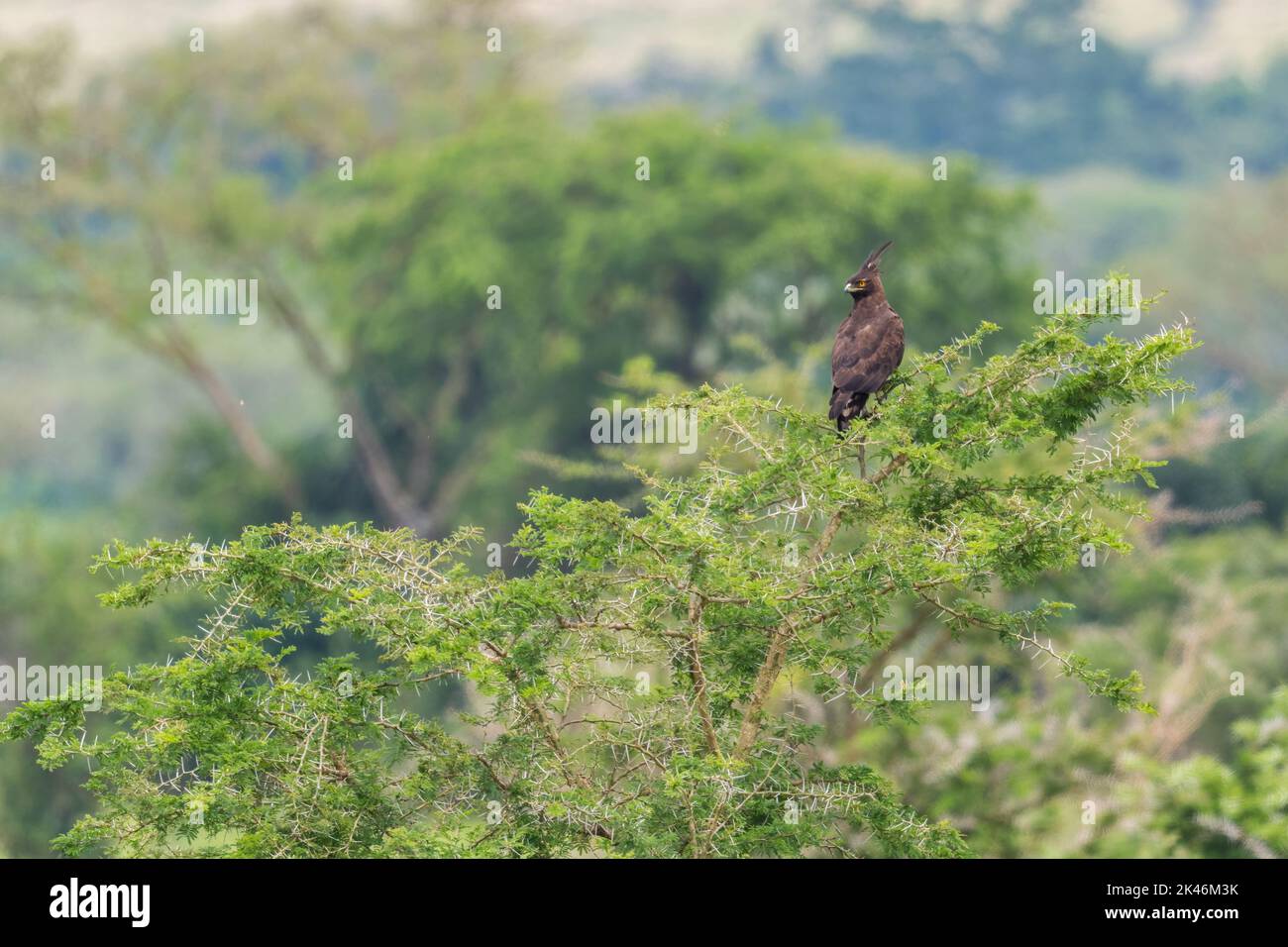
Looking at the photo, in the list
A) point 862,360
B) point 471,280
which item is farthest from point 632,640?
point 471,280

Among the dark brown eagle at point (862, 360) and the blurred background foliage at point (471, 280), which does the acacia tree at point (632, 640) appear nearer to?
the dark brown eagle at point (862, 360)

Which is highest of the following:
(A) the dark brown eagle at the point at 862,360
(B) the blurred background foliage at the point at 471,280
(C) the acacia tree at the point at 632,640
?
(B) the blurred background foliage at the point at 471,280

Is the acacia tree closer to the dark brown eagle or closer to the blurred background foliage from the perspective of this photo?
the dark brown eagle

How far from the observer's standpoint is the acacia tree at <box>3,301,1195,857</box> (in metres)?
8.02

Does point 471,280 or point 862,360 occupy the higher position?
point 471,280

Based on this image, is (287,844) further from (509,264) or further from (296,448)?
(296,448)

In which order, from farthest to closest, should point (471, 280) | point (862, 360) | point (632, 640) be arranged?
point (471, 280) → point (862, 360) → point (632, 640)

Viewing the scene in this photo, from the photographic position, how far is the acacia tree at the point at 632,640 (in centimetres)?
802

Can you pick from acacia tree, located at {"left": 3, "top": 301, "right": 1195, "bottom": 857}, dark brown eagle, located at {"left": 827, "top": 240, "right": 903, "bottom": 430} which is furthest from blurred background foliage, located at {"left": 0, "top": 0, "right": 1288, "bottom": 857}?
acacia tree, located at {"left": 3, "top": 301, "right": 1195, "bottom": 857}

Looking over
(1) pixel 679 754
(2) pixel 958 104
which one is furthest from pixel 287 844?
(2) pixel 958 104

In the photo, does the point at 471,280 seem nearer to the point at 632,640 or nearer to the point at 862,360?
the point at 862,360

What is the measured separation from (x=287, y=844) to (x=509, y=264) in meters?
30.3

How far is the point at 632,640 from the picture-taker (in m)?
8.60

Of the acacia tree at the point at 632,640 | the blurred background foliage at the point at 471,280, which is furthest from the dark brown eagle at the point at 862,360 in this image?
the blurred background foliage at the point at 471,280
